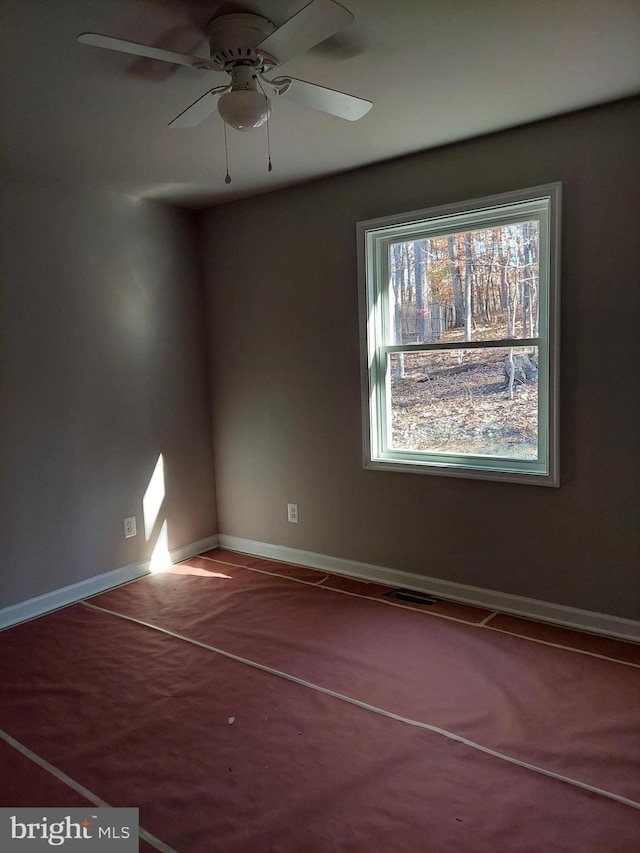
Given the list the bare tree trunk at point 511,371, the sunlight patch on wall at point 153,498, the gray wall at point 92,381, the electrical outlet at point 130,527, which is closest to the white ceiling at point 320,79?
the gray wall at point 92,381

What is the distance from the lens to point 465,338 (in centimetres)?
338

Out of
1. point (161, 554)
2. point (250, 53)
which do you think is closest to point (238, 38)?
point (250, 53)

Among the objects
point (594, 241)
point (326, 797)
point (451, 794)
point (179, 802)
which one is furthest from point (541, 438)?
point (179, 802)

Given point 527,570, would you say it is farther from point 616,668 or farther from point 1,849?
point 1,849

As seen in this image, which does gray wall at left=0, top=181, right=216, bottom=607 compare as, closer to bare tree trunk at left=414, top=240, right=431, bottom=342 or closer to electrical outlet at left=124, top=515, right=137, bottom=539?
electrical outlet at left=124, top=515, right=137, bottom=539

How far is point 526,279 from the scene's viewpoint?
3.14 m

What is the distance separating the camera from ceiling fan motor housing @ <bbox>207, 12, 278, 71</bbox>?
1895mm

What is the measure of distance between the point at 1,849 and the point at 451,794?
4.49 ft

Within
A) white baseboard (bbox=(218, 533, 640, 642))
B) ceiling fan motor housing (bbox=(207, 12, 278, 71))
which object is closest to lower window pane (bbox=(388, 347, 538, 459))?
white baseboard (bbox=(218, 533, 640, 642))

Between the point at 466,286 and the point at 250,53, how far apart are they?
1.77m

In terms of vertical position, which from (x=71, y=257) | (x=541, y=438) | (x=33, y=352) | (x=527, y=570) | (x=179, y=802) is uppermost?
(x=71, y=257)

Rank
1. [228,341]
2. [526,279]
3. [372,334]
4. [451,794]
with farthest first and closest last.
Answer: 1. [228,341]
2. [372,334]
3. [526,279]
4. [451,794]

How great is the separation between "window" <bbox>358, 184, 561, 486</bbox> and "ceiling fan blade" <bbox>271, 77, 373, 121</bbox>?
3.67 ft

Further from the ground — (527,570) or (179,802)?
(527,570)
